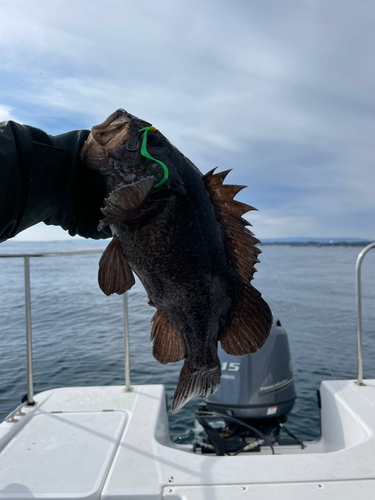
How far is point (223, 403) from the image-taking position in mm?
4062

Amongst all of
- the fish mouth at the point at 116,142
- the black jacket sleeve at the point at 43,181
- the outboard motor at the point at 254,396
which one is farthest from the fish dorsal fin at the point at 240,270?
the outboard motor at the point at 254,396

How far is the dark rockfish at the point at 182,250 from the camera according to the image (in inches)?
63.3

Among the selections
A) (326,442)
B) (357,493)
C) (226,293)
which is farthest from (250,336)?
(326,442)

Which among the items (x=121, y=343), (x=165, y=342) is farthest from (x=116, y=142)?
(x=121, y=343)

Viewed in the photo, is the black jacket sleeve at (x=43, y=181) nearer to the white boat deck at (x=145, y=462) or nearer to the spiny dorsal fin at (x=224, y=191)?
the spiny dorsal fin at (x=224, y=191)

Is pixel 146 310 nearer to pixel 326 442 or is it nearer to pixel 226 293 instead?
pixel 326 442

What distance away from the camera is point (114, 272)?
5.39 feet

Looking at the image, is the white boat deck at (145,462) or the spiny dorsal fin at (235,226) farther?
the white boat deck at (145,462)

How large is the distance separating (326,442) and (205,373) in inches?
101

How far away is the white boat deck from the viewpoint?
88.4 inches

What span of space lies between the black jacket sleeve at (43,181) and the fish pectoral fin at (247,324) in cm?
86

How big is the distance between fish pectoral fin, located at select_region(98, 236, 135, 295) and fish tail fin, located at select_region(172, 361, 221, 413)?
51 centimetres

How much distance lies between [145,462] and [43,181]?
1.97m

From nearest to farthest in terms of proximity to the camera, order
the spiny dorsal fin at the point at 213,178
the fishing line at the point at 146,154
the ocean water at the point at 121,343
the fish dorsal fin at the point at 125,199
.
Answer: the fish dorsal fin at the point at 125,199
the fishing line at the point at 146,154
the spiny dorsal fin at the point at 213,178
the ocean water at the point at 121,343
